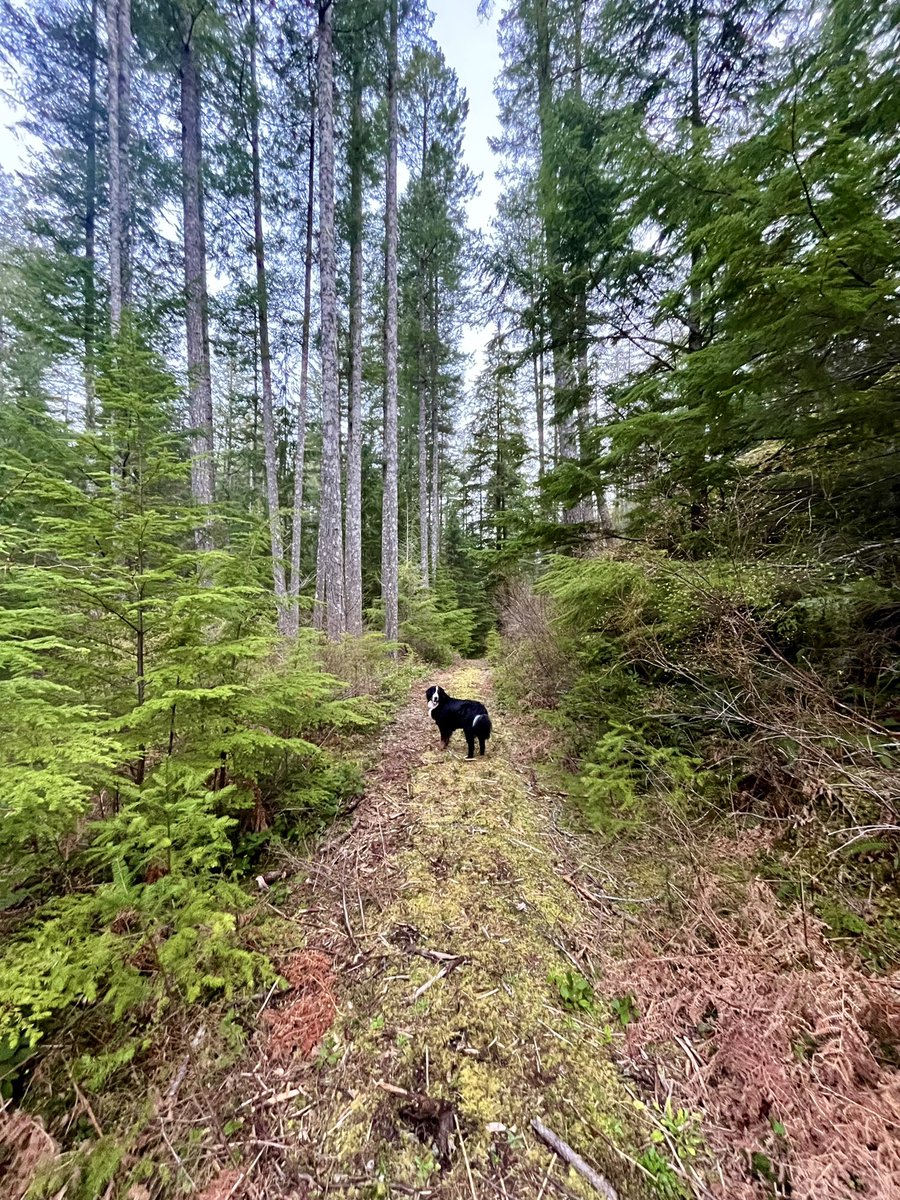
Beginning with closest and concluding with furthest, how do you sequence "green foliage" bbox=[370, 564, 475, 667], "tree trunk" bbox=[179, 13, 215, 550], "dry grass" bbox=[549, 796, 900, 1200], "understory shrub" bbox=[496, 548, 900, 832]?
"dry grass" bbox=[549, 796, 900, 1200], "understory shrub" bbox=[496, 548, 900, 832], "tree trunk" bbox=[179, 13, 215, 550], "green foliage" bbox=[370, 564, 475, 667]

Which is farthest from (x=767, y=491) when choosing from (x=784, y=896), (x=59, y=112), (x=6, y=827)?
(x=59, y=112)

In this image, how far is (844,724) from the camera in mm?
2424

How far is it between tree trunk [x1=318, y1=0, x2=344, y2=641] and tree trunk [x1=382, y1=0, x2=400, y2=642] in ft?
5.49

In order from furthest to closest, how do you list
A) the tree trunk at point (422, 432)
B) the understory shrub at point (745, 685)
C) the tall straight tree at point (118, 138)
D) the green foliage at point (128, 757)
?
the tree trunk at point (422, 432)
the tall straight tree at point (118, 138)
the understory shrub at point (745, 685)
the green foliage at point (128, 757)

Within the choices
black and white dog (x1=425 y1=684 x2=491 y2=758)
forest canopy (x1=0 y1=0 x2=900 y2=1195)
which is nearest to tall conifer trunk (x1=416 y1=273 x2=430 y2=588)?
forest canopy (x1=0 y1=0 x2=900 y2=1195)

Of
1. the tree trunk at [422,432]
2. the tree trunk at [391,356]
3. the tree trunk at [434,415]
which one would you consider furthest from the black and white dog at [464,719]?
the tree trunk at [434,415]

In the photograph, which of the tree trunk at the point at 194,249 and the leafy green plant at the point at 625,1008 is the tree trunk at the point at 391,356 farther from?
the leafy green plant at the point at 625,1008

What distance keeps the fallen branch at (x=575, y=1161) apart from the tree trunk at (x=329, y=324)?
6627 millimetres

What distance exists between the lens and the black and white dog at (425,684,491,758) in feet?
14.7

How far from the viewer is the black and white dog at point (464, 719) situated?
4.47 m

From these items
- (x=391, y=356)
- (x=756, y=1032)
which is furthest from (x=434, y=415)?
(x=756, y=1032)

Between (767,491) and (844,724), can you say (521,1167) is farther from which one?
(767,491)

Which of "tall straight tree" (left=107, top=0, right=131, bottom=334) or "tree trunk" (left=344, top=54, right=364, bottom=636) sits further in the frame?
"tree trunk" (left=344, top=54, right=364, bottom=636)

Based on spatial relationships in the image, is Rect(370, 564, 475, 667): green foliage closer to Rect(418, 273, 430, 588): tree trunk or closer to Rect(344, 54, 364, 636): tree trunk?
Rect(418, 273, 430, 588): tree trunk
